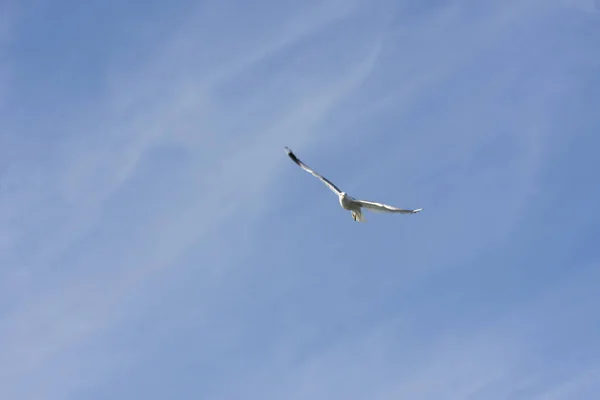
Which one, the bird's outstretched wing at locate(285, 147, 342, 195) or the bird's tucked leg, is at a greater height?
the bird's outstretched wing at locate(285, 147, 342, 195)

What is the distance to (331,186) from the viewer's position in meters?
74.2

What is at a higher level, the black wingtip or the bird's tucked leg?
the black wingtip

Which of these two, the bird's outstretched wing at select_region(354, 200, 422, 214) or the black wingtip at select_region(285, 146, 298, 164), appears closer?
the bird's outstretched wing at select_region(354, 200, 422, 214)

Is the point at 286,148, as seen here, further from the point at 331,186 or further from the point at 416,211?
the point at 416,211

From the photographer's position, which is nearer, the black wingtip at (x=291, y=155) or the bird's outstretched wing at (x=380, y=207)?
the bird's outstretched wing at (x=380, y=207)

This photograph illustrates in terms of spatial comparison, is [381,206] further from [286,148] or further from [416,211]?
[286,148]

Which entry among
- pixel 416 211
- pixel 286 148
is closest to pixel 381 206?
pixel 416 211

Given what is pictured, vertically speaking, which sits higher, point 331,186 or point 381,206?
point 331,186

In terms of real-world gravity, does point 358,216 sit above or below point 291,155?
below

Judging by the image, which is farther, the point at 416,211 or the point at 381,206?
the point at 381,206

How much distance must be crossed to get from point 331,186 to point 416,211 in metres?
11.1

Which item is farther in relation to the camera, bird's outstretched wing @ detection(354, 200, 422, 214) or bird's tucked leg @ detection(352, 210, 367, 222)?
bird's tucked leg @ detection(352, 210, 367, 222)

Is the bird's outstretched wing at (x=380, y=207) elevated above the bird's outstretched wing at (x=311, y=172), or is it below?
below

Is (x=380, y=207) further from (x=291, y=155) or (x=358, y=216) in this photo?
(x=291, y=155)
